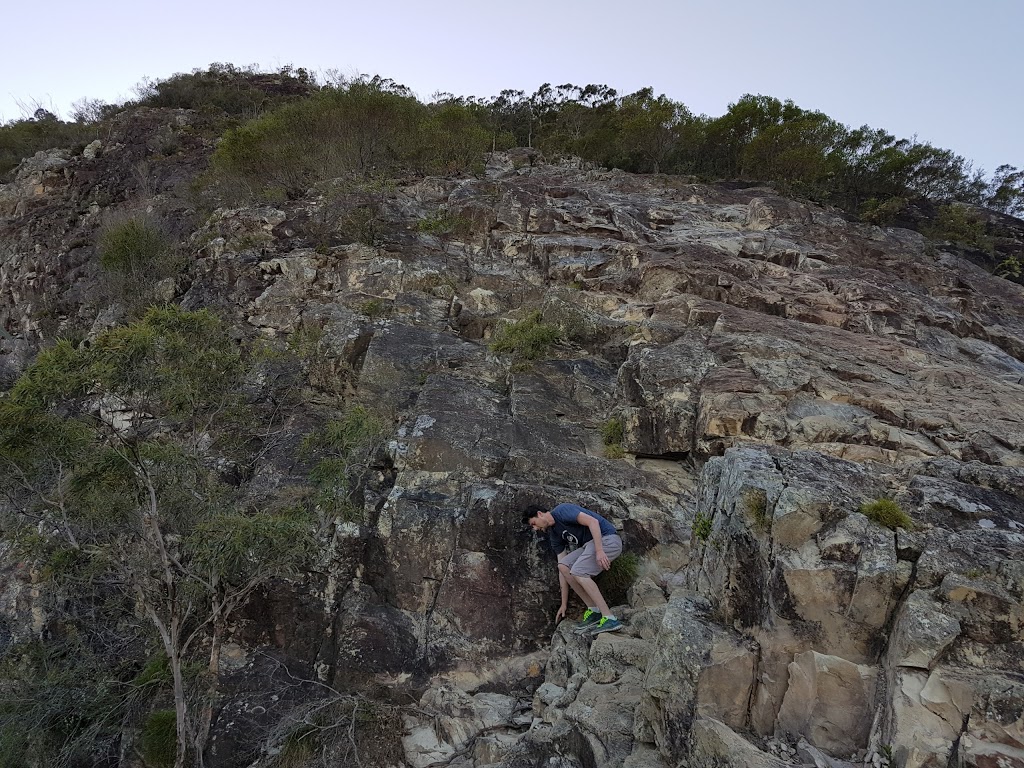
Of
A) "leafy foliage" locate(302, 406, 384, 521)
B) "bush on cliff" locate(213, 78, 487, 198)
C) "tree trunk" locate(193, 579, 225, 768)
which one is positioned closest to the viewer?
"tree trunk" locate(193, 579, 225, 768)

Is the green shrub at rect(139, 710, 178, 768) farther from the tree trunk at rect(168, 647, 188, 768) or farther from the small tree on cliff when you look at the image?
the tree trunk at rect(168, 647, 188, 768)

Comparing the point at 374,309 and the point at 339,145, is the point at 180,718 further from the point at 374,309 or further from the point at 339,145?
the point at 339,145

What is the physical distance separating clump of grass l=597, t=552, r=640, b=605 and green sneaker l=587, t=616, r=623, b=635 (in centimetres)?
71

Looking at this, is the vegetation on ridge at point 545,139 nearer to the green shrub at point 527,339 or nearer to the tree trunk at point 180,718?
the green shrub at point 527,339

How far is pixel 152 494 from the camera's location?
283 inches

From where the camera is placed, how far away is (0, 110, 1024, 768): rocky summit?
185 inches

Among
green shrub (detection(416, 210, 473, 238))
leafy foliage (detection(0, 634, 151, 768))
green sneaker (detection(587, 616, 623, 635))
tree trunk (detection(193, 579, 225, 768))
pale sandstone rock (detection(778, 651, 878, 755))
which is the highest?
green shrub (detection(416, 210, 473, 238))

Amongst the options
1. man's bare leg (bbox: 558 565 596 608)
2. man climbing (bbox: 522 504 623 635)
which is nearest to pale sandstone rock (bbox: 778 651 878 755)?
man climbing (bbox: 522 504 623 635)

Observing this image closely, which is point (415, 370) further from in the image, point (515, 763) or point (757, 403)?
point (515, 763)

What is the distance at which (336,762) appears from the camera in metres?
6.46

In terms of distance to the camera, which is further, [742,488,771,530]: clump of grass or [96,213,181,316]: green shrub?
[96,213,181,316]: green shrub

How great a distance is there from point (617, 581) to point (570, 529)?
3.67ft

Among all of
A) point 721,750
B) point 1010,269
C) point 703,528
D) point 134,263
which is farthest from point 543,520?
point 1010,269

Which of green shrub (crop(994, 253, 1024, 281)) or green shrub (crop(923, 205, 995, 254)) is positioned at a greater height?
green shrub (crop(923, 205, 995, 254))
